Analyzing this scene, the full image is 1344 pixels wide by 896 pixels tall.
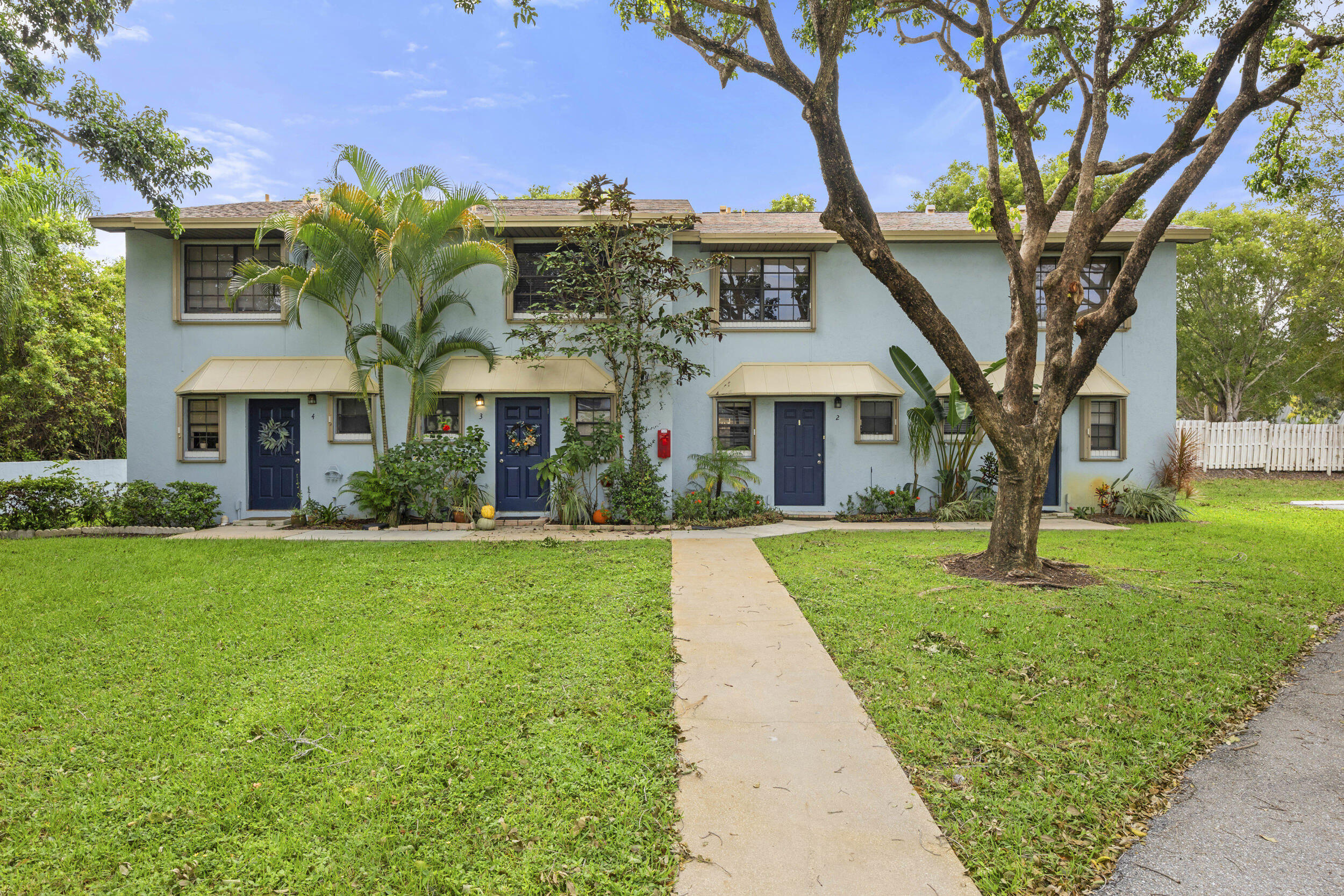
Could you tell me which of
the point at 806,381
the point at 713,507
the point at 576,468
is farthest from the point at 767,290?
the point at 576,468

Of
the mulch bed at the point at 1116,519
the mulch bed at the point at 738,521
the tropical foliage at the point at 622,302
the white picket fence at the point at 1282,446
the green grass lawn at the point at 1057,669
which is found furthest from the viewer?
the white picket fence at the point at 1282,446

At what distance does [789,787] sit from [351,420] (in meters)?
11.1

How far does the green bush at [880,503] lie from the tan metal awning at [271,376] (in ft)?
29.9

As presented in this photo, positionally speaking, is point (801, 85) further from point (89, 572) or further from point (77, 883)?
point (89, 572)

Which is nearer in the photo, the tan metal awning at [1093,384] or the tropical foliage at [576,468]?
the tropical foliage at [576,468]

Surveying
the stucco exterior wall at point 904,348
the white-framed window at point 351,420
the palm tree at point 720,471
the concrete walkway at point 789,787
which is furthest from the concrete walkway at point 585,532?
the concrete walkway at point 789,787

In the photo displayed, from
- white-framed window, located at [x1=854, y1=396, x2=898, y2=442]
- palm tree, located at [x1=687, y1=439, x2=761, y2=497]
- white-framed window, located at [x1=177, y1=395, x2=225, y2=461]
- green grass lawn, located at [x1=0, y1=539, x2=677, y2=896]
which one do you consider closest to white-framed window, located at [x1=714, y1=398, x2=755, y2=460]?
palm tree, located at [x1=687, y1=439, x2=761, y2=497]

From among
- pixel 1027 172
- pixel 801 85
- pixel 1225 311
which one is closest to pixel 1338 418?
pixel 1225 311

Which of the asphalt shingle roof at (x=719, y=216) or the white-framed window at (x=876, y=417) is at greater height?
the asphalt shingle roof at (x=719, y=216)

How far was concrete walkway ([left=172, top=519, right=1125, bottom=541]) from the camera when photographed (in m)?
9.79

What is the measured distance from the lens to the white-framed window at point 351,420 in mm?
11641

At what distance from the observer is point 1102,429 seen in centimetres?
1237

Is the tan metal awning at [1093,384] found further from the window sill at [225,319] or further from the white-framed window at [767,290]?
the window sill at [225,319]

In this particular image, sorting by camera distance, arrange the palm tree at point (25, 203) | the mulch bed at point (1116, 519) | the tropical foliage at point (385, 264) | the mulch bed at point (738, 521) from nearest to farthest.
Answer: the palm tree at point (25, 203)
the tropical foliage at point (385, 264)
the mulch bed at point (738, 521)
the mulch bed at point (1116, 519)
